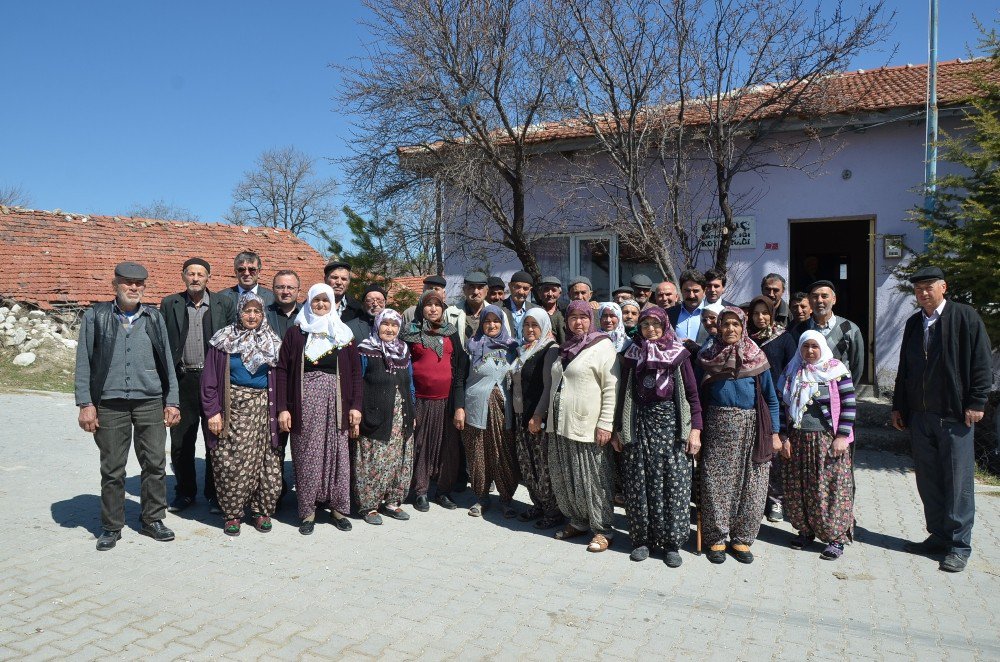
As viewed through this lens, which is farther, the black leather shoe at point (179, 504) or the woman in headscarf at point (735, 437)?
the black leather shoe at point (179, 504)

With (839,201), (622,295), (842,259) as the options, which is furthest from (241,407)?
(842,259)

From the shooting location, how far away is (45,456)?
24.9 feet

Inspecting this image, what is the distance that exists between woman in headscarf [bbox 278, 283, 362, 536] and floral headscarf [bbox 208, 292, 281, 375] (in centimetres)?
10

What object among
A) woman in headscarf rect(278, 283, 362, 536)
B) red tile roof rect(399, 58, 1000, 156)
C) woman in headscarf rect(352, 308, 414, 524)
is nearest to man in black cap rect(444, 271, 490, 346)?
woman in headscarf rect(352, 308, 414, 524)

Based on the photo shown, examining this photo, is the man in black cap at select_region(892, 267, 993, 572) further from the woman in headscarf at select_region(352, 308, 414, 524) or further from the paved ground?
the woman in headscarf at select_region(352, 308, 414, 524)

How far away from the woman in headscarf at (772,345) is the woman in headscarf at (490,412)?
187cm

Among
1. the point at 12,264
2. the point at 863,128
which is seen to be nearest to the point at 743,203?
the point at 863,128

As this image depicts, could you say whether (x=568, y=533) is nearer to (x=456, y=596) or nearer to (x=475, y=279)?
(x=456, y=596)

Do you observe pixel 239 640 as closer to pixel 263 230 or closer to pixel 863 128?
pixel 863 128

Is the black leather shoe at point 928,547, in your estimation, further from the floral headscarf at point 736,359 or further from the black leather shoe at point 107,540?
the black leather shoe at point 107,540

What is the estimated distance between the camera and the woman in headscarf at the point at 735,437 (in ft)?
15.8

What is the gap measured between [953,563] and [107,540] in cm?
553

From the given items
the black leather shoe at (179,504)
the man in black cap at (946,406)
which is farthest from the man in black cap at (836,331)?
the black leather shoe at (179,504)

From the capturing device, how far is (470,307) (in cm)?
654
